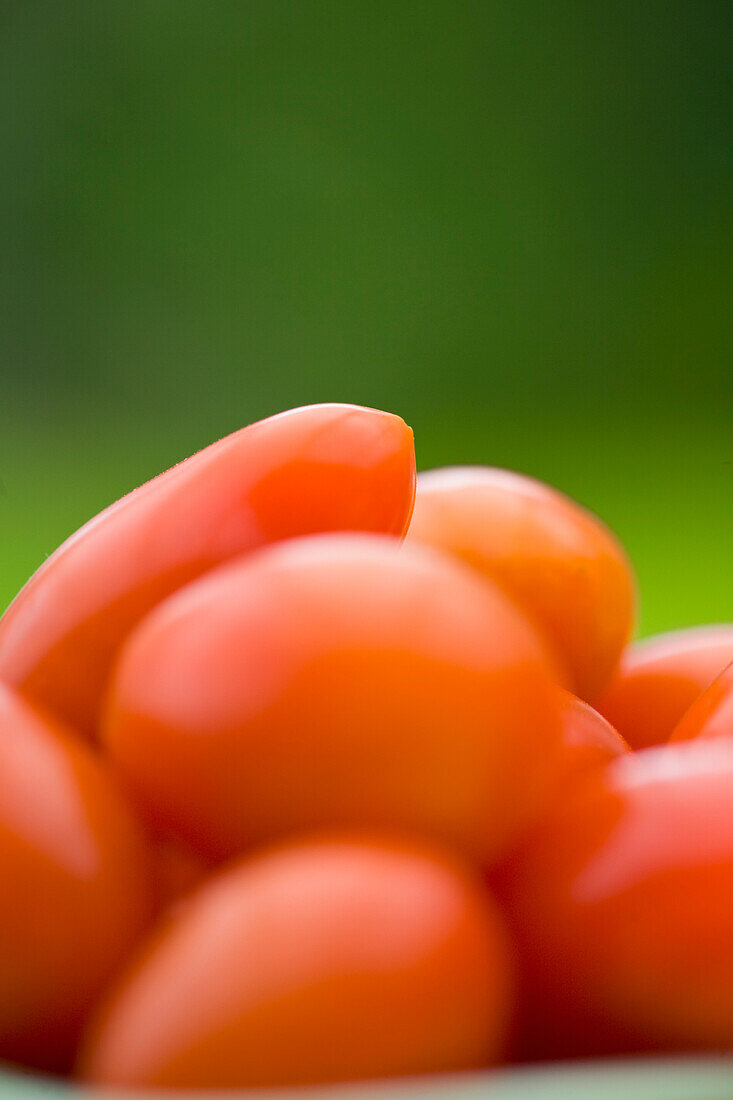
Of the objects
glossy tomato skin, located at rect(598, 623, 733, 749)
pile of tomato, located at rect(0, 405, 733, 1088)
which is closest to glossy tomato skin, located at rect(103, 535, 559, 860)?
pile of tomato, located at rect(0, 405, 733, 1088)

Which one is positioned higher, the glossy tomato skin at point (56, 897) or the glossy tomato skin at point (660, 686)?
the glossy tomato skin at point (56, 897)

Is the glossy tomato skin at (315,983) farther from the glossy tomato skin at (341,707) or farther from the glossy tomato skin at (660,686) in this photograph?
the glossy tomato skin at (660,686)

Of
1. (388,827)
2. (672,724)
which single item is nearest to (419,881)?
(388,827)

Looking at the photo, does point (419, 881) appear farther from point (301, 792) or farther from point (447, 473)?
point (447, 473)

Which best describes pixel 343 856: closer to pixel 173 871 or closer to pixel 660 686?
pixel 173 871

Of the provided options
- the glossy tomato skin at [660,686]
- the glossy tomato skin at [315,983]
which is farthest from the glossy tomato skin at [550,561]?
the glossy tomato skin at [315,983]

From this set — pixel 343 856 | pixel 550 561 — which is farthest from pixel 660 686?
pixel 343 856

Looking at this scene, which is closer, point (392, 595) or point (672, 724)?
point (392, 595)
